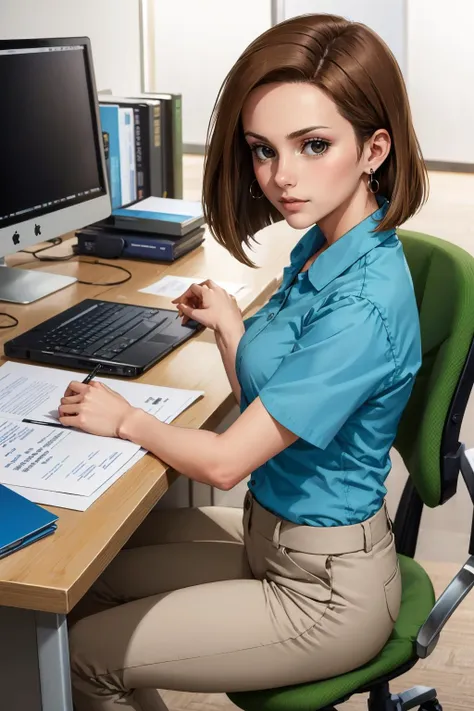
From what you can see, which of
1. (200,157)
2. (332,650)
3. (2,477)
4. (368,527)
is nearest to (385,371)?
(368,527)

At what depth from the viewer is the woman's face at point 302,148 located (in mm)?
1281

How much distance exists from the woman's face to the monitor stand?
84cm

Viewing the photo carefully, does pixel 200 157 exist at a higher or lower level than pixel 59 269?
lower

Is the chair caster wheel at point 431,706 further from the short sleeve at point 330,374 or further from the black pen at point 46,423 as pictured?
the black pen at point 46,423

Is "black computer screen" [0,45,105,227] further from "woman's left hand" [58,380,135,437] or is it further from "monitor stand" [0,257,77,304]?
"woman's left hand" [58,380,135,437]

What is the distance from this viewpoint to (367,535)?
1.36m

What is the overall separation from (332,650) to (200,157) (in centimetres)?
724

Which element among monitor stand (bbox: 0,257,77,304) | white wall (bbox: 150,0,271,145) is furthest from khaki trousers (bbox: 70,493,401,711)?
white wall (bbox: 150,0,271,145)

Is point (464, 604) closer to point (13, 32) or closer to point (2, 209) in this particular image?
point (2, 209)

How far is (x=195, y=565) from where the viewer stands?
1.54 metres

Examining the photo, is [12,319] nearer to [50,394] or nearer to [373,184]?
[50,394]

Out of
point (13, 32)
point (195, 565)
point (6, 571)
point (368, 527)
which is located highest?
point (13, 32)

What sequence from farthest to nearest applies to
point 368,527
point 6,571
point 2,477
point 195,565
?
point 195,565
point 368,527
point 2,477
point 6,571

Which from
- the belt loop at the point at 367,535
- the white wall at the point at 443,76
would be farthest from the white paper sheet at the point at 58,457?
the white wall at the point at 443,76
